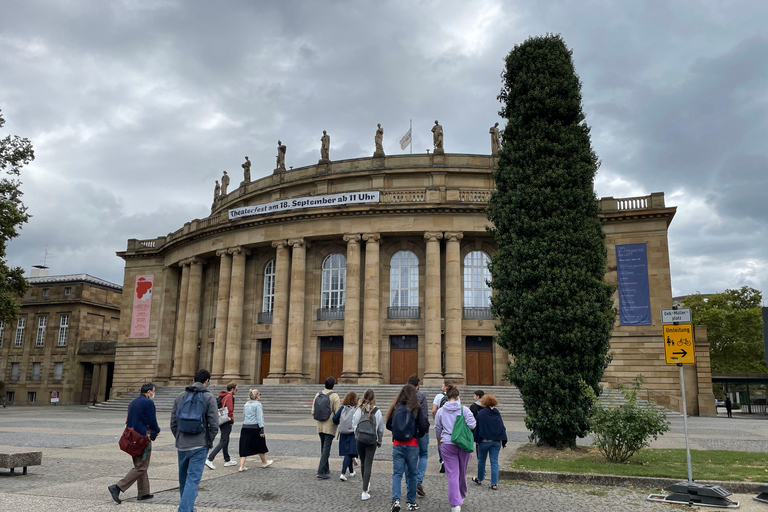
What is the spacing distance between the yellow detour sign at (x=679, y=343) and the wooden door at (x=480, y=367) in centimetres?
2649

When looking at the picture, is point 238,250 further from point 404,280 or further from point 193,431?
point 193,431

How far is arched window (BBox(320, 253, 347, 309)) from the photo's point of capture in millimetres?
39375

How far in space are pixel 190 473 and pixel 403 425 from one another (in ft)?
10.6

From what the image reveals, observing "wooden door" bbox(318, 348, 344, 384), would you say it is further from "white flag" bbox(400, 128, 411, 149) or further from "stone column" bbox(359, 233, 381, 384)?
"white flag" bbox(400, 128, 411, 149)

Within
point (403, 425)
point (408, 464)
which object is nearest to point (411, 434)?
point (403, 425)

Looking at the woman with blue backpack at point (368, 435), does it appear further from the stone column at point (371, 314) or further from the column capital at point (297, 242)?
the column capital at point (297, 242)

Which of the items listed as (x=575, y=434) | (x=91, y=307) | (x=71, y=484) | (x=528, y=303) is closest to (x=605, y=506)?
(x=575, y=434)

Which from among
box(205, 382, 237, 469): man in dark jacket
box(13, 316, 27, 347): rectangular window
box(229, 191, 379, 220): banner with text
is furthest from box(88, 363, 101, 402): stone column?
box(205, 382, 237, 469): man in dark jacket

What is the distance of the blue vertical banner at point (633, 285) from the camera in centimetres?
3538

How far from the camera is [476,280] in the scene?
38188 mm

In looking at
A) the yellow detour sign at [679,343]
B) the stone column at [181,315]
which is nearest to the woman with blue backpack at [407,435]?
the yellow detour sign at [679,343]

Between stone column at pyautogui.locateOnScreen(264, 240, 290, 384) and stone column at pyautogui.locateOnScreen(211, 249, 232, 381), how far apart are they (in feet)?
13.0

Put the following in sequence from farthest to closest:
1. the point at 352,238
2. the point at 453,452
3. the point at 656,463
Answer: the point at 352,238, the point at 656,463, the point at 453,452

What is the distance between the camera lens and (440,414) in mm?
9625
